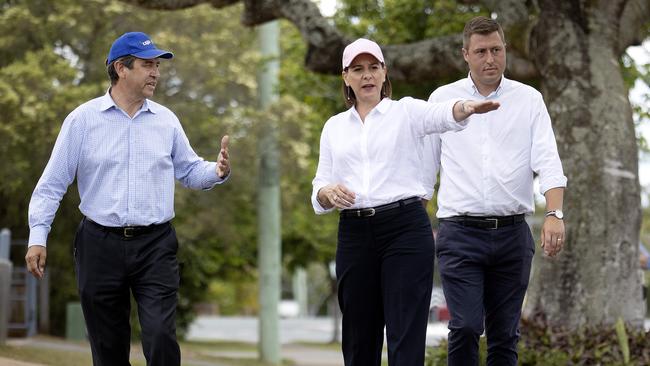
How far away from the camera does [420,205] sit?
6.15 meters

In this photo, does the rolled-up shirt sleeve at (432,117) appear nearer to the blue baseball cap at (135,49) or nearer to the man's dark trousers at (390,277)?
the man's dark trousers at (390,277)

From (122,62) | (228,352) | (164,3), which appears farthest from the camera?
(228,352)

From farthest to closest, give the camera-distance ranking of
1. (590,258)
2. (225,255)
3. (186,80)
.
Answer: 1. (225,255)
2. (186,80)
3. (590,258)

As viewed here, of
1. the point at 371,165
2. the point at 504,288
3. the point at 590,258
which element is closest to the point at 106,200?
the point at 371,165

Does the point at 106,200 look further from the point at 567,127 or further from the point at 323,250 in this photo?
the point at 323,250

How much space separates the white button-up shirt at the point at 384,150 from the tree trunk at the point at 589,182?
16.8ft

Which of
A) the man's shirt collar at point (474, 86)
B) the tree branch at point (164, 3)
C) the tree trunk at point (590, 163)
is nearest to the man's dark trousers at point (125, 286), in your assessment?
the man's shirt collar at point (474, 86)

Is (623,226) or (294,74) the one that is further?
(294,74)

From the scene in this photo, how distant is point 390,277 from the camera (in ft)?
20.1

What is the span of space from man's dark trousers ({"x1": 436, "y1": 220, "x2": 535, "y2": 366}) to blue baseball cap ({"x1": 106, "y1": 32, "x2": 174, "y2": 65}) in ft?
5.78

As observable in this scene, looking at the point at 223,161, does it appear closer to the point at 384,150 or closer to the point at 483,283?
the point at 384,150

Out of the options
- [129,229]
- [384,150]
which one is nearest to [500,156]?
[384,150]

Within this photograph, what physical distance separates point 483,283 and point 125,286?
6.06 feet

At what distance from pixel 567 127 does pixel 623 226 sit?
992 millimetres
